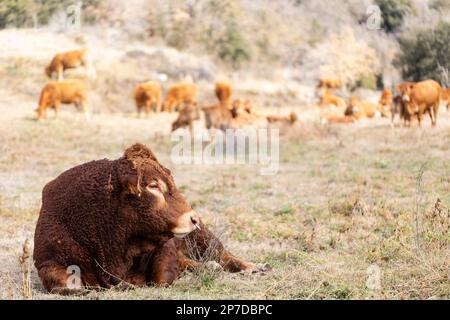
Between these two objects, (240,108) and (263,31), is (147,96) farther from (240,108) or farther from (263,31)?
(263,31)

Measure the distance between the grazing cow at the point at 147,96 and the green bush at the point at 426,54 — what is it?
865 centimetres

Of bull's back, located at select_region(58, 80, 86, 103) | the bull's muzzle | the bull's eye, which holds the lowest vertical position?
the bull's muzzle

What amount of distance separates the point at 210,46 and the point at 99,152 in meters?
18.2

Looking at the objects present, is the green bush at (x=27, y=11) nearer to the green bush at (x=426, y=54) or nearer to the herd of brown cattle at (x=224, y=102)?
the herd of brown cattle at (x=224, y=102)

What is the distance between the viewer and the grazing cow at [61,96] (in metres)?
23.3

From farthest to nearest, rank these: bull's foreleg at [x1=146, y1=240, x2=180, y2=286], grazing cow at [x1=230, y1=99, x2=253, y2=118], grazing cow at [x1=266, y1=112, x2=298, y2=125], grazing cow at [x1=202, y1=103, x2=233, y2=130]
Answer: grazing cow at [x1=266, y1=112, x2=298, y2=125] → grazing cow at [x1=230, y1=99, x2=253, y2=118] → grazing cow at [x1=202, y1=103, x2=233, y2=130] → bull's foreleg at [x1=146, y1=240, x2=180, y2=286]

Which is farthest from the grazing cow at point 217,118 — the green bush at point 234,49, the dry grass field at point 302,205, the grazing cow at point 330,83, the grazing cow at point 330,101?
the green bush at point 234,49

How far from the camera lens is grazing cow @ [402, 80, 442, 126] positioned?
19.7m

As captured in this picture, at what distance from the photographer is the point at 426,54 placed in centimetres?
2053

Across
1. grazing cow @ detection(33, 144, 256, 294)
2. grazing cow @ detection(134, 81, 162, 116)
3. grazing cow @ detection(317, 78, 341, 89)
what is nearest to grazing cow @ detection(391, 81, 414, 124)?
grazing cow @ detection(134, 81, 162, 116)

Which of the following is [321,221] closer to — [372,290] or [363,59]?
[372,290]

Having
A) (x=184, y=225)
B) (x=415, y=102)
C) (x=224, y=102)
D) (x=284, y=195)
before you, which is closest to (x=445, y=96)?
(x=415, y=102)

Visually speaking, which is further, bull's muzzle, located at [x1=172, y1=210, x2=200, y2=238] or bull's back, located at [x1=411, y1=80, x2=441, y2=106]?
bull's back, located at [x1=411, y1=80, x2=441, y2=106]

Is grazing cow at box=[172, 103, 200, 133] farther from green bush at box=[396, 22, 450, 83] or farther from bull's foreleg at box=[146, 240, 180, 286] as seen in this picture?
bull's foreleg at box=[146, 240, 180, 286]
